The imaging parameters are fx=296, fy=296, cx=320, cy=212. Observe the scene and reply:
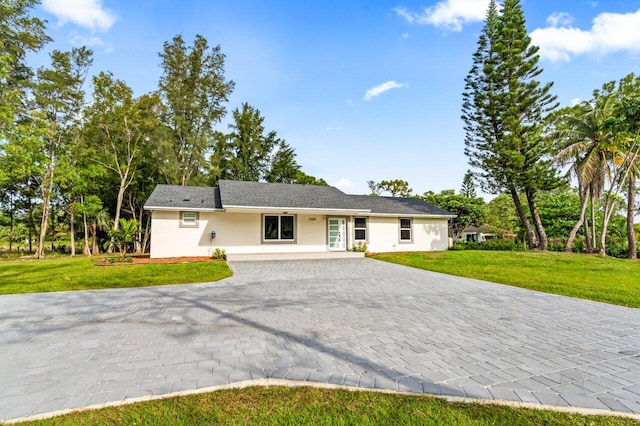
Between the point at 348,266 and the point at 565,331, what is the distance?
25.2 ft

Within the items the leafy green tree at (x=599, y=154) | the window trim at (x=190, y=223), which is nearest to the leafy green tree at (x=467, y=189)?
the leafy green tree at (x=599, y=154)

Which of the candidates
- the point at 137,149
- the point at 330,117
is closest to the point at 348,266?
the point at 330,117

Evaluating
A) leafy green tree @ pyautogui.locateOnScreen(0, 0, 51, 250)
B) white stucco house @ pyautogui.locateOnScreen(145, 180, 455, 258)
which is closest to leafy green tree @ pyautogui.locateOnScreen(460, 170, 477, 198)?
white stucco house @ pyautogui.locateOnScreen(145, 180, 455, 258)

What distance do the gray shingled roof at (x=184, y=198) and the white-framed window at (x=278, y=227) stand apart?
96.3 inches

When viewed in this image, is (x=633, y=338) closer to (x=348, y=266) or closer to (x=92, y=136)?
(x=348, y=266)

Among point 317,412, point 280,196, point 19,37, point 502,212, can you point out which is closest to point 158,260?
point 280,196

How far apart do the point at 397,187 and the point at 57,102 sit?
31596mm

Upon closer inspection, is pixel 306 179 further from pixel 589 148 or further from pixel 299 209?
pixel 589 148

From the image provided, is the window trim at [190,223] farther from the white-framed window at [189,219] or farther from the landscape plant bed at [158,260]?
the landscape plant bed at [158,260]

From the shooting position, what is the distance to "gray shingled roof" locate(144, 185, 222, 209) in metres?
13.4

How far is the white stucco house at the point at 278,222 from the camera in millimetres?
13594

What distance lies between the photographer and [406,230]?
17.7 m

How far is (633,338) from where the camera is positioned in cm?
402

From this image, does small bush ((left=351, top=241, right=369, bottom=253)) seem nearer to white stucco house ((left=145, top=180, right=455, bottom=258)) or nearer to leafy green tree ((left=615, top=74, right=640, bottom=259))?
white stucco house ((left=145, top=180, right=455, bottom=258))
